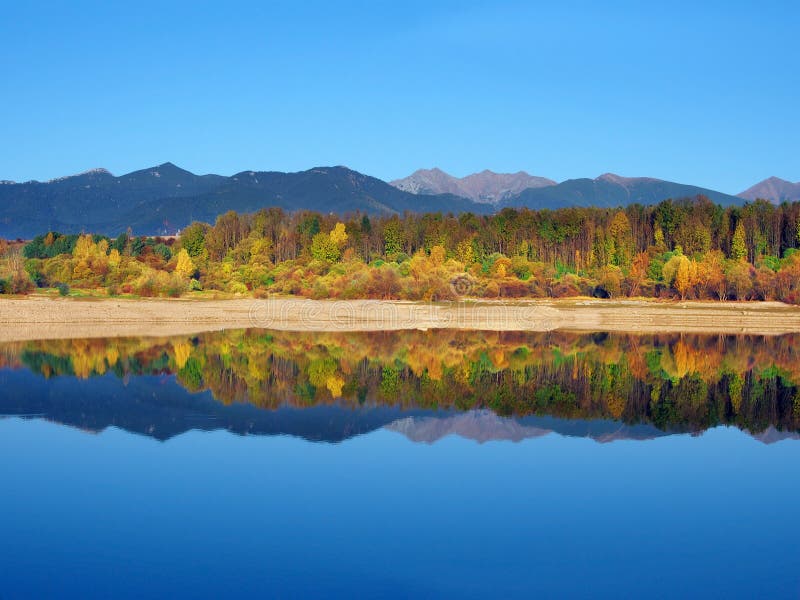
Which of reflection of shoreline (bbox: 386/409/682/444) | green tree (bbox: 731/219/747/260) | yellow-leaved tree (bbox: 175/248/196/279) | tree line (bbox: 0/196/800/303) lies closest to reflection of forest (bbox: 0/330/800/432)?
reflection of shoreline (bbox: 386/409/682/444)

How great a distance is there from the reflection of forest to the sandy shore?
713cm

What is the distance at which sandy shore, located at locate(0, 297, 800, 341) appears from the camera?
4403 centimetres

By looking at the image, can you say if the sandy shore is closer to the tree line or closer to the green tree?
the tree line

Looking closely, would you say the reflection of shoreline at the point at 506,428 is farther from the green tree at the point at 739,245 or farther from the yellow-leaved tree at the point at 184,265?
the green tree at the point at 739,245

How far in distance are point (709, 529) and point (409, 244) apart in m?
76.2

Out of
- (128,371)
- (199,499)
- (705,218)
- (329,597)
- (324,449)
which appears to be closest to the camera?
(329,597)

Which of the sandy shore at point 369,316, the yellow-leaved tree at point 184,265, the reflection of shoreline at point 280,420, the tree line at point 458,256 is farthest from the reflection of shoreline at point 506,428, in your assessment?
the yellow-leaved tree at point 184,265

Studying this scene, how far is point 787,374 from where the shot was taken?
28.4m

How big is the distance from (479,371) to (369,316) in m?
28.8

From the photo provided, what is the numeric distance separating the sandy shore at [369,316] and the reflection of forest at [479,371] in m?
7.13

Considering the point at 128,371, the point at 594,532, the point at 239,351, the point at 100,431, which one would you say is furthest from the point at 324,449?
the point at 239,351

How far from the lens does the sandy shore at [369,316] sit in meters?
44.0

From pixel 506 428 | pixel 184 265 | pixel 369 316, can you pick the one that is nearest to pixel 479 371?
pixel 506 428

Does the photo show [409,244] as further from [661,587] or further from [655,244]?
[661,587]
